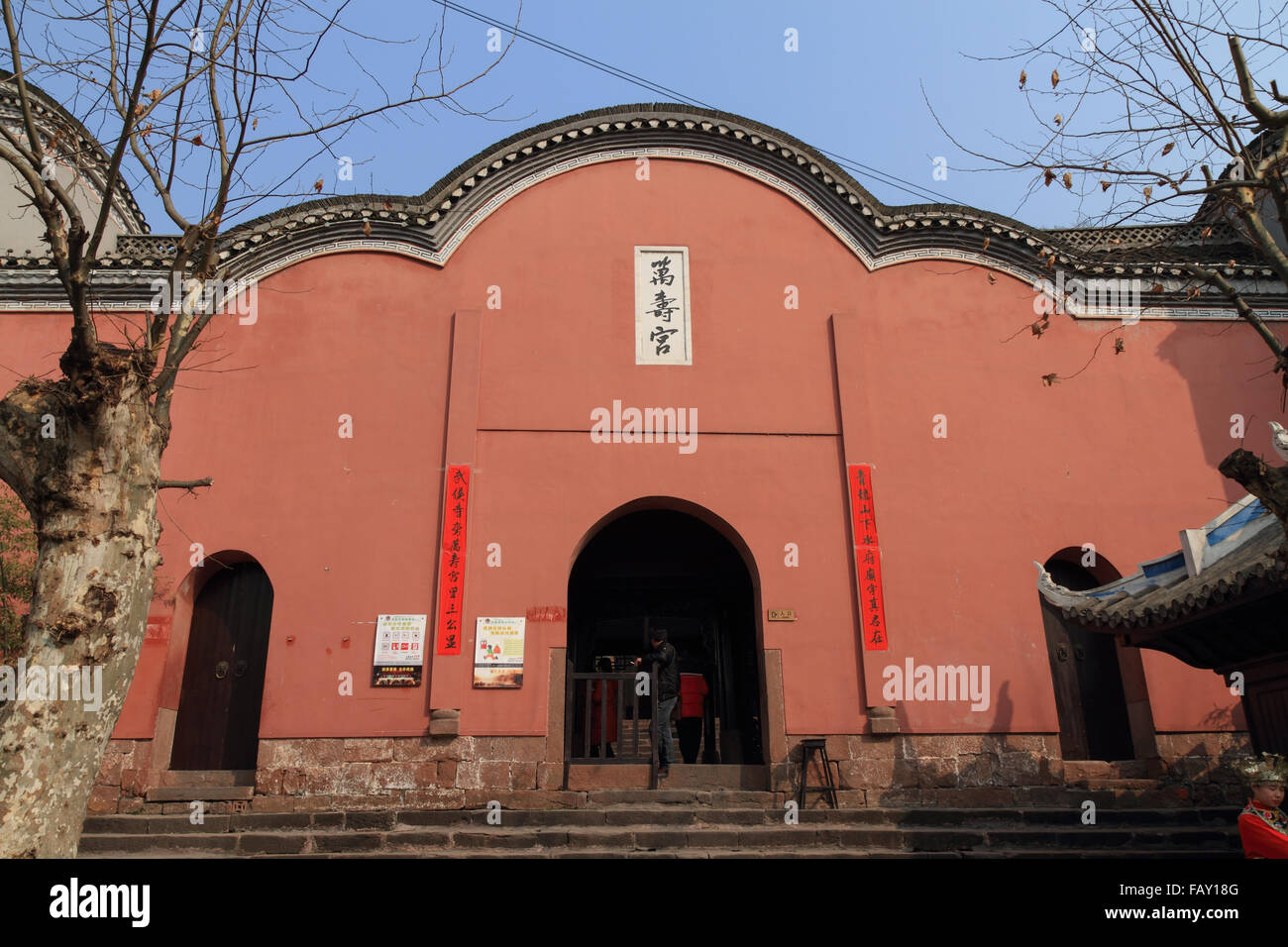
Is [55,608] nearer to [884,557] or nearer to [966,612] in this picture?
[884,557]

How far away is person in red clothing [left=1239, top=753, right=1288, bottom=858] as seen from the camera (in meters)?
4.54

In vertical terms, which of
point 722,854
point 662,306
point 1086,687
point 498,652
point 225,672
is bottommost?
point 722,854

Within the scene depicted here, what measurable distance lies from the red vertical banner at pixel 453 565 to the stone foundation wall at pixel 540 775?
967 mm

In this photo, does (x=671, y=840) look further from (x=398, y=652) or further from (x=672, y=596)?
(x=672, y=596)

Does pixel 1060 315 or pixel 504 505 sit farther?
pixel 1060 315

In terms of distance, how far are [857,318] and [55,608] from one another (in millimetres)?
8154

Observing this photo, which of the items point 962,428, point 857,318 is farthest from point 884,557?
point 857,318

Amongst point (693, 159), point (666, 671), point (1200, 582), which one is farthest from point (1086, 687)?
point (693, 159)

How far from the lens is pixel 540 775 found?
8.39 meters

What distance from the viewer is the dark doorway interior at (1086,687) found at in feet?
30.8

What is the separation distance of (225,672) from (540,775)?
11.3ft

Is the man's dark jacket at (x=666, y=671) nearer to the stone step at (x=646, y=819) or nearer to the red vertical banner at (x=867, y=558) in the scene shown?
the stone step at (x=646, y=819)

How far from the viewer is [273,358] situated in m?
9.86

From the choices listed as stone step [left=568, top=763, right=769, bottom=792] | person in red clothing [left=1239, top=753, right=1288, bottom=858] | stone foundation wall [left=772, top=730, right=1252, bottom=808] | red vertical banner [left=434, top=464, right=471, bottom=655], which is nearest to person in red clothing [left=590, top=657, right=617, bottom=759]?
stone step [left=568, top=763, right=769, bottom=792]
